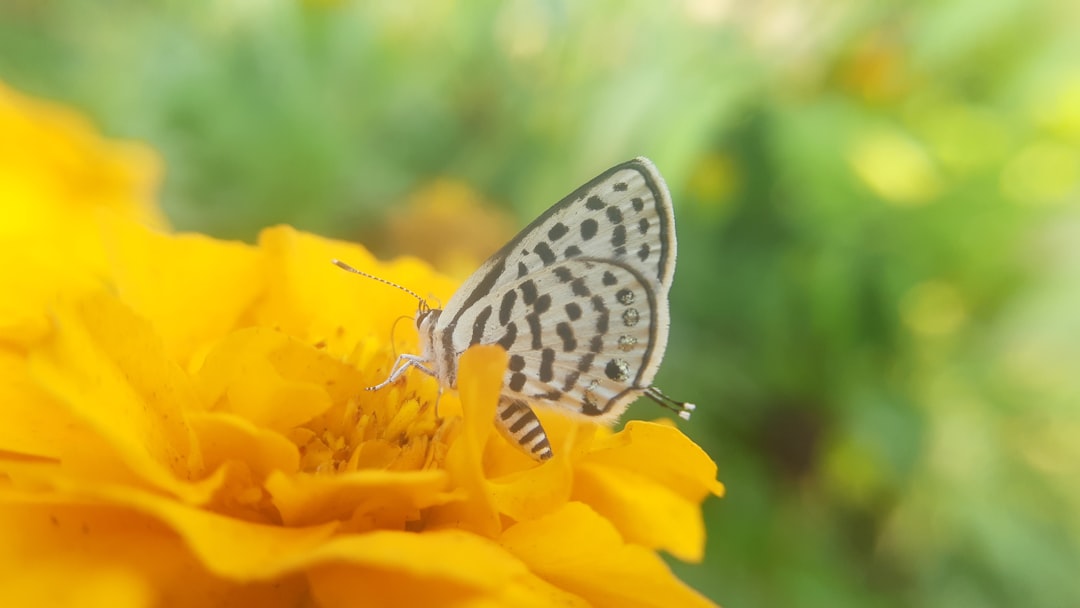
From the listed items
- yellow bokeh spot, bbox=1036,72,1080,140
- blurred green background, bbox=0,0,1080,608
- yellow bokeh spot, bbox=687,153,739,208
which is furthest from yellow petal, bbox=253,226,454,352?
yellow bokeh spot, bbox=1036,72,1080,140

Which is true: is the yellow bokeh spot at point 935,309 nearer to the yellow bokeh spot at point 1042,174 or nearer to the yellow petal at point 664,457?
the yellow bokeh spot at point 1042,174

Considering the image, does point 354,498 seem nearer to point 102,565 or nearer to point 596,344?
point 102,565

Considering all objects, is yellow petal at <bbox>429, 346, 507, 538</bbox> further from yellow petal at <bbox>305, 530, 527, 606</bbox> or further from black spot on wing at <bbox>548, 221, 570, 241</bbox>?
black spot on wing at <bbox>548, 221, 570, 241</bbox>

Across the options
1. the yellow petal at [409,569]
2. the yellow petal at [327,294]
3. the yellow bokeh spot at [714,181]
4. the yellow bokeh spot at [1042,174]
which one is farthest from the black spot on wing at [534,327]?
the yellow bokeh spot at [1042,174]

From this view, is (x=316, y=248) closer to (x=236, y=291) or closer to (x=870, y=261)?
(x=236, y=291)

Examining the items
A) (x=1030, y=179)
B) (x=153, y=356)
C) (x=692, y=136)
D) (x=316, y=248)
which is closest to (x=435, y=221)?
(x=692, y=136)

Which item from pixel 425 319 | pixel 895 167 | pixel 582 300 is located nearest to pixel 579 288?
pixel 582 300
